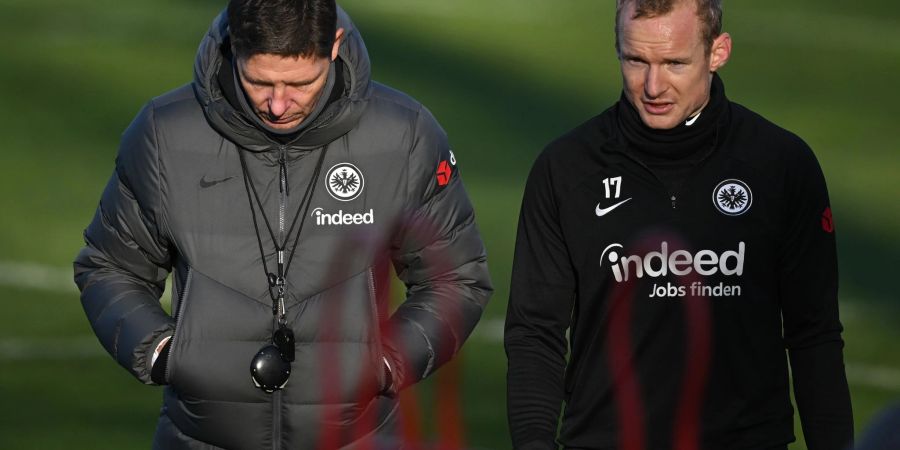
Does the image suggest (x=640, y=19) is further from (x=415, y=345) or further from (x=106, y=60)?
(x=106, y=60)

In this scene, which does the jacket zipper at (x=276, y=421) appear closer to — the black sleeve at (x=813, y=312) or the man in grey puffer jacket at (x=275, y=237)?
the man in grey puffer jacket at (x=275, y=237)

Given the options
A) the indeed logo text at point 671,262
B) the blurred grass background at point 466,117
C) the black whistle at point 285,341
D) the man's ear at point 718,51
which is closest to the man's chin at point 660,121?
the man's ear at point 718,51

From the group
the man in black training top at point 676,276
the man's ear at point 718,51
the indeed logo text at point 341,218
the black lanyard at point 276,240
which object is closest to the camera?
the man in black training top at point 676,276

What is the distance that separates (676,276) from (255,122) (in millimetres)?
1168

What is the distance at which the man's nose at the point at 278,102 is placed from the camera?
486cm

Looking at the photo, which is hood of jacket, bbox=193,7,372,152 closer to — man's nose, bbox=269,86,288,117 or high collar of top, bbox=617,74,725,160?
man's nose, bbox=269,86,288,117

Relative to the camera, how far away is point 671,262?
15.1ft

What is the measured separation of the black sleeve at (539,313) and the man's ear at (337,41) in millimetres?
662

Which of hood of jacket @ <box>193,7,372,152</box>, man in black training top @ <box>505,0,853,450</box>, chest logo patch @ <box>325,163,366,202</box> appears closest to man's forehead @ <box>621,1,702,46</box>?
man in black training top @ <box>505,0,853,450</box>

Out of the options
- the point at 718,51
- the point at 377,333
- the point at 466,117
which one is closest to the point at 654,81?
the point at 718,51

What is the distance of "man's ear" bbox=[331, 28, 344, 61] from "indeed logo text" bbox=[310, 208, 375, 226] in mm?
408

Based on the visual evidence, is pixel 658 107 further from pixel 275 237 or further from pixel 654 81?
pixel 275 237

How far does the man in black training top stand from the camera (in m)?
4.56

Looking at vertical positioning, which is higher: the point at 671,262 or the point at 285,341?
the point at 671,262
